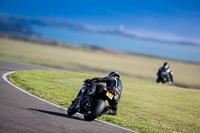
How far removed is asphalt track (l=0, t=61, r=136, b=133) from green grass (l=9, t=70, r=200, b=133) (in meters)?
1.02

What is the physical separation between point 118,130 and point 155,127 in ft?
6.61

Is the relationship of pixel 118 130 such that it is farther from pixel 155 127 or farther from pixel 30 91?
pixel 30 91

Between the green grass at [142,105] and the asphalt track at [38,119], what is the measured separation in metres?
1.02

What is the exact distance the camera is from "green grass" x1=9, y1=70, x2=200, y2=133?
1059cm

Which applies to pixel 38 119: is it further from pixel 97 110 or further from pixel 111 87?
pixel 111 87

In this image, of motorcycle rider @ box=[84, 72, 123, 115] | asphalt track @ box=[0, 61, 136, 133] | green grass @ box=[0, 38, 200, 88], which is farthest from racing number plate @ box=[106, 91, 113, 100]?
green grass @ box=[0, 38, 200, 88]

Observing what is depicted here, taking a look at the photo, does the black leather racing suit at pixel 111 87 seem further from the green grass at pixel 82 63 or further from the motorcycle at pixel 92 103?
the green grass at pixel 82 63

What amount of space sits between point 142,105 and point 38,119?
6437 millimetres

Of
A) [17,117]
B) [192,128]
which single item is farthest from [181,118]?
[17,117]

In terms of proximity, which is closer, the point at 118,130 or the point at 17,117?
the point at 17,117

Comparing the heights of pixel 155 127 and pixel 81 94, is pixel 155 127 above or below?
below

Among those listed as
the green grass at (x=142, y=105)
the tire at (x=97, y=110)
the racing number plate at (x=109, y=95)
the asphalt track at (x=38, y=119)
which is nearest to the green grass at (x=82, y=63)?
the green grass at (x=142, y=105)

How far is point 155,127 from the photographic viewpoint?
34.4 ft

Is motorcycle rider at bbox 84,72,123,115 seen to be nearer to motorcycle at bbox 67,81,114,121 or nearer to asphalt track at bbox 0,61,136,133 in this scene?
motorcycle at bbox 67,81,114,121
